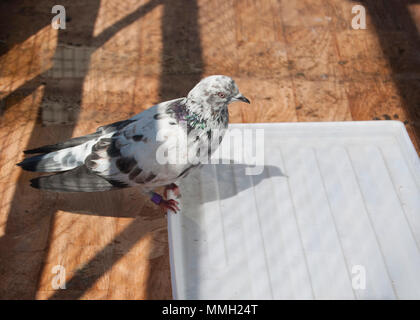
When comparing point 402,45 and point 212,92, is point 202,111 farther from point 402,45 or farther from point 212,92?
point 402,45

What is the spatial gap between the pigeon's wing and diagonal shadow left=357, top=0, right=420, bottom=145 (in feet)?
6.03

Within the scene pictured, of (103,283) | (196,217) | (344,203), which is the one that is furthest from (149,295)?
(344,203)

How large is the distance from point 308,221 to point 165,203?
2.47 feet

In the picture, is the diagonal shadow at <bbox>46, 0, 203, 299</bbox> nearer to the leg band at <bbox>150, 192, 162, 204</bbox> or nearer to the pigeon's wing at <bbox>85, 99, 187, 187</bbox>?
the leg band at <bbox>150, 192, 162, 204</bbox>

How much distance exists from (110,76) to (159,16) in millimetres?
818

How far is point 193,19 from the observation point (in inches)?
134

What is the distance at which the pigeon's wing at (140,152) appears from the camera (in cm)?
186

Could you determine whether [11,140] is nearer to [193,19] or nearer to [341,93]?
[193,19]

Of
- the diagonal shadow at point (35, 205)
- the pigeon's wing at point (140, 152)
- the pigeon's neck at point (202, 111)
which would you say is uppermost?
the pigeon's neck at point (202, 111)

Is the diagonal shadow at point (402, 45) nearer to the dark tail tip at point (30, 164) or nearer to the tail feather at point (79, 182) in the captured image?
the tail feather at point (79, 182)

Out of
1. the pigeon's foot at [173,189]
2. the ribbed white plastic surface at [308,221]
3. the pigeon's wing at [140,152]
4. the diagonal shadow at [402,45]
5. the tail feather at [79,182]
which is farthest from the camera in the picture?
the diagonal shadow at [402,45]

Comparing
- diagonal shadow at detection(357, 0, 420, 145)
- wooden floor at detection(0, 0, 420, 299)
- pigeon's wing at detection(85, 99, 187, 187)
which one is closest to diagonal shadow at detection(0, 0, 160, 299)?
wooden floor at detection(0, 0, 420, 299)

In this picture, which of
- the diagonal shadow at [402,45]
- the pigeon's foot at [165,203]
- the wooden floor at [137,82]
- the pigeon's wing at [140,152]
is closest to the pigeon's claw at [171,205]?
the pigeon's foot at [165,203]

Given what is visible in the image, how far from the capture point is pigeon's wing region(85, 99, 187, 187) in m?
1.86
